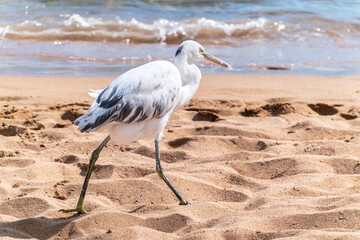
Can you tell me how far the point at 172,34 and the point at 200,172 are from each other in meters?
8.30

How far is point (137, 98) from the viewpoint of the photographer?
3658 millimetres

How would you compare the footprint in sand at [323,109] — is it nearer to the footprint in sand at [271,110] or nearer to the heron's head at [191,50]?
the footprint in sand at [271,110]

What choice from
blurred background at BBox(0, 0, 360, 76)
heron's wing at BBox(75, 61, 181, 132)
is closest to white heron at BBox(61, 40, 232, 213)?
heron's wing at BBox(75, 61, 181, 132)

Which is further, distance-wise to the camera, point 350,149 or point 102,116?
point 350,149

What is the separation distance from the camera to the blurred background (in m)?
9.15

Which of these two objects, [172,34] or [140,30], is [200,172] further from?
[140,30]

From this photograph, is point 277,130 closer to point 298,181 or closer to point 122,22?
point 298,181

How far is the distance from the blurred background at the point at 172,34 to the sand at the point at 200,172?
2.29 meters

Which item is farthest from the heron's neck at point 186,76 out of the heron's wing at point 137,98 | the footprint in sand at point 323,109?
the footprint in sand at point 323,109

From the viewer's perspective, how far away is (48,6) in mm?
13938

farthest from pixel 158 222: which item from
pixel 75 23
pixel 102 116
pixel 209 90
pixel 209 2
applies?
pixel 209 2

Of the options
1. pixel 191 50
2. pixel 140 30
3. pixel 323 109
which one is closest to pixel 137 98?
pixel 191 50

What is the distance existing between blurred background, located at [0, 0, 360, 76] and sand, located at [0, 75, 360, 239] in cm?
229

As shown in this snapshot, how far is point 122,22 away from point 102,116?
9736 millimetres
